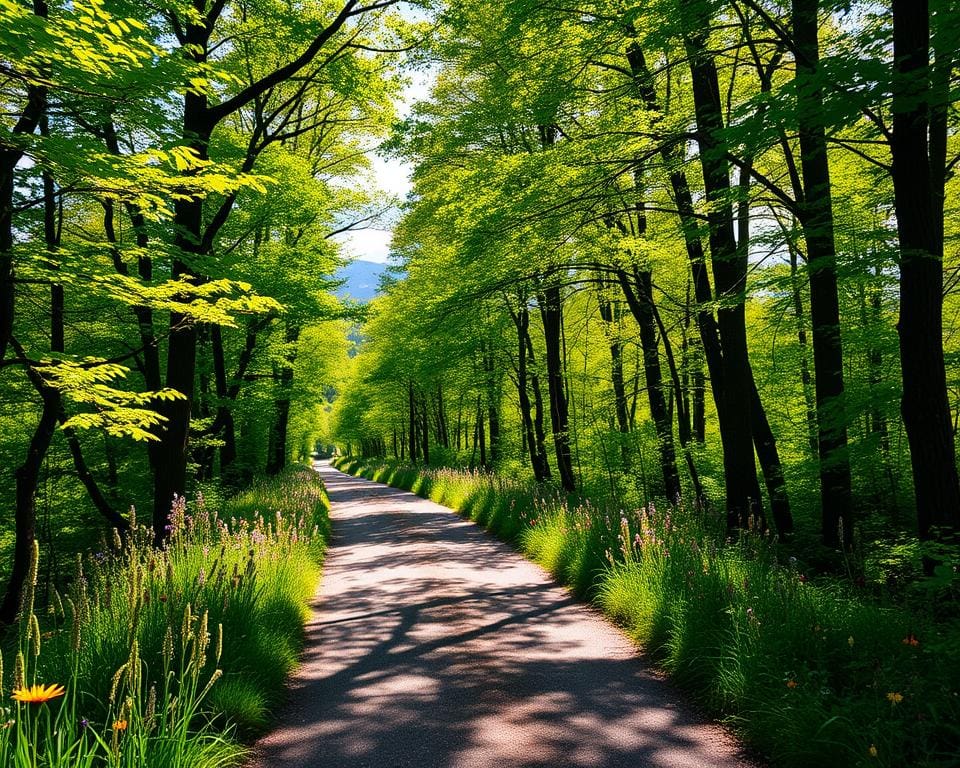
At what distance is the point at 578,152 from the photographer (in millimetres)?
8109

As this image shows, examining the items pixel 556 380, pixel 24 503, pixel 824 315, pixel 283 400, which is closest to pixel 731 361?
pixel 824 315

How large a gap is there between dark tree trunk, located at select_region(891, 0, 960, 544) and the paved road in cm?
270

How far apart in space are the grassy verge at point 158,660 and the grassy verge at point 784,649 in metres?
3.25

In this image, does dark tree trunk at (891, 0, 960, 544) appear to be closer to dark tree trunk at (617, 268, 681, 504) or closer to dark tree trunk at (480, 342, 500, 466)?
dark tree trunk at (617, 268, 681, 504)

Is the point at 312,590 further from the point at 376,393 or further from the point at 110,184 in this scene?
the point at 376,393

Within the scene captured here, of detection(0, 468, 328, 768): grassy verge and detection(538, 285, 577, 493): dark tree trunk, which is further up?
detection(538, 285, 577, 493): dark tree trunk

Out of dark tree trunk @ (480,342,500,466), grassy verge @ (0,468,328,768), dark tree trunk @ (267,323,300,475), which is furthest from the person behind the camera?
dark tree trunk @ (480,342,500,466)

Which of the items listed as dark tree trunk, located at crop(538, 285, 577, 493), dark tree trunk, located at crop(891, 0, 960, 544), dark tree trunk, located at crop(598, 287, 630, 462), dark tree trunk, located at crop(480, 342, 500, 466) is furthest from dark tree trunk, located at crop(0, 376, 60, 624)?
dark tree trunk, located at crop(480, 342, 500, 466)

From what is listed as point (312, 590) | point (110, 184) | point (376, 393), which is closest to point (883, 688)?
point (312, 590)

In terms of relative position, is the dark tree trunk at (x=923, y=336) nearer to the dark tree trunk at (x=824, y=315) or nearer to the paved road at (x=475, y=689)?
the dark tree trunk at (x=824, y=315)

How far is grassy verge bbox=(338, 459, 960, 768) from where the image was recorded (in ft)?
9.70

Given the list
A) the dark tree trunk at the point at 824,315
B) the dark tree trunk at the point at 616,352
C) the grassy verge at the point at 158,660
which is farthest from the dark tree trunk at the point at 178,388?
the dark tree trunk at the point at 616,352

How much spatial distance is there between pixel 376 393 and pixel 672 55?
27.2 m

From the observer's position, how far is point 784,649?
398 cm
